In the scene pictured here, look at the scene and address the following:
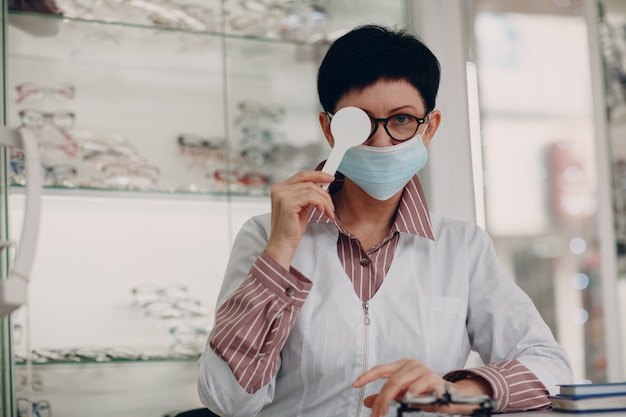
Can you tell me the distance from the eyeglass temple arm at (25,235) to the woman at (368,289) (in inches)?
16.3

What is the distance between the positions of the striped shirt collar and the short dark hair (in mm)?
160

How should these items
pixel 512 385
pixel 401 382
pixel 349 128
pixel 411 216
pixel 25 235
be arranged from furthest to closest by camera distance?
pixel 411 216 < pixel 349 128 < pixel 512 385 < pixel 401 382 < pixel 25 235

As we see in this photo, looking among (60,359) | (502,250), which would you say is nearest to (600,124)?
(502,250)

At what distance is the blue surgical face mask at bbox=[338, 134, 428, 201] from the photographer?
144cm

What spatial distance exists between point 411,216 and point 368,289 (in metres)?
0.16

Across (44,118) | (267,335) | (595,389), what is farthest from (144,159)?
(595,389)

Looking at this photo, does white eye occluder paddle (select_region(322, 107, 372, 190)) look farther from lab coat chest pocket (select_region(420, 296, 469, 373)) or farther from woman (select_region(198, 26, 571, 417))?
lab coat chest pocket (select_region(420, 296, 469, 373))

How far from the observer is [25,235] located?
39.3 inches

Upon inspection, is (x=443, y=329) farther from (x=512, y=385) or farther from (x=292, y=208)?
(x=292, y=208)

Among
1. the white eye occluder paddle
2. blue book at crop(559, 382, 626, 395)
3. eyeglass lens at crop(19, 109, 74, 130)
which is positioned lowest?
blue book at crop(559, 382, 626, 395)

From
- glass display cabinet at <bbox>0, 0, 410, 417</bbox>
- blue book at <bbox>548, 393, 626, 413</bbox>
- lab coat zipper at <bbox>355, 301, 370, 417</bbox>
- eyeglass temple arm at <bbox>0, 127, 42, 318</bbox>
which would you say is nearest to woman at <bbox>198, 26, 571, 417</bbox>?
lab coat zipper at <bbox>355, 301, 370, 417</bbox>

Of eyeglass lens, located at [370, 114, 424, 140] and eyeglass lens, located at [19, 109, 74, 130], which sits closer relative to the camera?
eyeglass lens, located at [370, 114, 424, 140]

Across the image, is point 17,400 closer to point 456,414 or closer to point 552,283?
point 456,414

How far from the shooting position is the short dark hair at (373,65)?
57.8 inches
